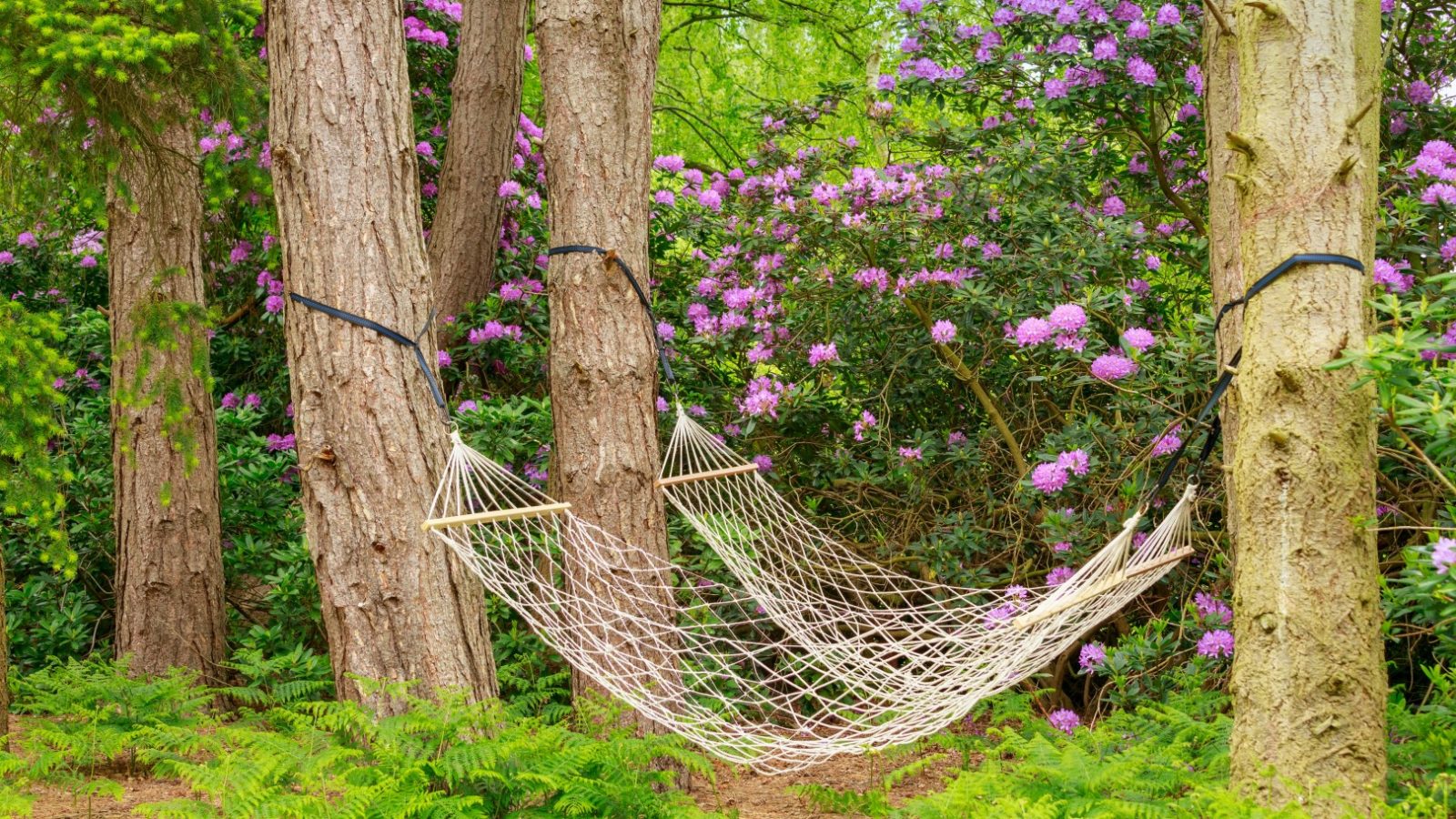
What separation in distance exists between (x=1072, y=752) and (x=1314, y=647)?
0.58 m

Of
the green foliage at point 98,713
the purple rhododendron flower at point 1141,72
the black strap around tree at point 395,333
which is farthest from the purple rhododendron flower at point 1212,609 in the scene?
the green foliage at point 98,713

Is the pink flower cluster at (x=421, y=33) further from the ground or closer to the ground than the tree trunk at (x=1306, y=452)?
further from the ground

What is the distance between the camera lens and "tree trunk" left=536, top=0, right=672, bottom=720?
9.75ft

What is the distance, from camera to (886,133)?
4.46 metres

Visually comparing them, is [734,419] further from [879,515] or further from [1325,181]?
[1325,181]

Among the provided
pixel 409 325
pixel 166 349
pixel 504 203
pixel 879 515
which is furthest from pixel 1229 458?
pixel 504 203

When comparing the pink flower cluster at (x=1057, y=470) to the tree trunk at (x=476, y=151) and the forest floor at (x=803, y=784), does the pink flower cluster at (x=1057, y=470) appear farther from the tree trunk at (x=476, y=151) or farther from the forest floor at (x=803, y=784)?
the tree trunk at (x=476, y=151)

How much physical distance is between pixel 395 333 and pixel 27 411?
879 mm

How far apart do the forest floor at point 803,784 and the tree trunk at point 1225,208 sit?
3.75 feet

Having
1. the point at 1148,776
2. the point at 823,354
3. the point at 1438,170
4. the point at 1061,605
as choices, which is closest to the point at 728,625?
the point at 1061,605

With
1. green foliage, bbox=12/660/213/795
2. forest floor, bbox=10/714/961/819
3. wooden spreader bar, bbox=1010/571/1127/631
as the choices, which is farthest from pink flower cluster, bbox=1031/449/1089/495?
green foliage, bbox=12/660/213/795

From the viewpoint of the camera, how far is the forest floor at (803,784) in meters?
3.26

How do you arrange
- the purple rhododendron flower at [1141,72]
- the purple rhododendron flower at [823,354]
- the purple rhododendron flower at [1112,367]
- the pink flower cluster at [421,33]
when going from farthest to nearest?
the pink flower cluster at [421,33] < the purple rhododendron flower at [823,354] < the purple rhododendron flower at [1141,72] < the purple rhododendron flower at [1112,367]

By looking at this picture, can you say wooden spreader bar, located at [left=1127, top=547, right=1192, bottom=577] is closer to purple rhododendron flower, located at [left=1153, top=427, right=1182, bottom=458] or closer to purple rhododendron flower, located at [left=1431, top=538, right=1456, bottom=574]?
purple rhododendron flower, located at [left=1431, top=538, right=1456, bottom=574]
